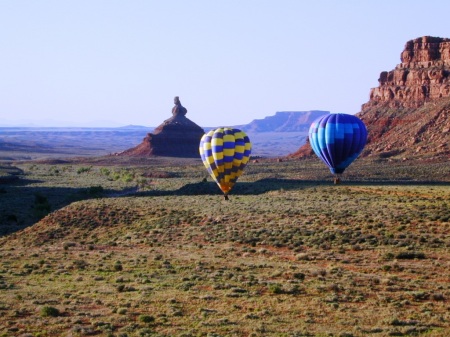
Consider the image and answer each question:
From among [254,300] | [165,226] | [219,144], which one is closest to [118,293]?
[254,300]

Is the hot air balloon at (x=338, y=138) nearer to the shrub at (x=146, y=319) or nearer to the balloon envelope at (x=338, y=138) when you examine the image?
the balloon envelope at (x=338, y=138)

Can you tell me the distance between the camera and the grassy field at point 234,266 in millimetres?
19578

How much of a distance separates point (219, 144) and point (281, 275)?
24.3m

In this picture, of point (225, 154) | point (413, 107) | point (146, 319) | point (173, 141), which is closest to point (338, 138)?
point (225, 154)

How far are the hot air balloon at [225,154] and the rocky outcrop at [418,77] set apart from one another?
209ft

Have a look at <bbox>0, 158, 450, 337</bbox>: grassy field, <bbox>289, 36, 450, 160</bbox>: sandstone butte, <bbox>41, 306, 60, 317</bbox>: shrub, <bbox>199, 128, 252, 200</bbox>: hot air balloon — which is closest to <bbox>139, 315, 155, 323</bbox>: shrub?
<bbox>0, 158, 450, 337</bbox>: grassy field

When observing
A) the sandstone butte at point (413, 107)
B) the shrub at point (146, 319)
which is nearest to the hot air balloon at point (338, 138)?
the shrub at point (146, 319)

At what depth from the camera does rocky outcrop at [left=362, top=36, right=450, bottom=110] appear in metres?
110

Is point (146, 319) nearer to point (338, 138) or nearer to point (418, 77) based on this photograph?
point (338, 138)

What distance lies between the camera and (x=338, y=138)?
51375 mm

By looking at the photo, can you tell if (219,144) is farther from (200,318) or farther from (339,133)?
(200,318)

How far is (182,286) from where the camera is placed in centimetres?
2442

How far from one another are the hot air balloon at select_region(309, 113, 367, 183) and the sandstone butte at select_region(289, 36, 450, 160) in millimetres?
41578

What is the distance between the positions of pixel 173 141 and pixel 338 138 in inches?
4108
